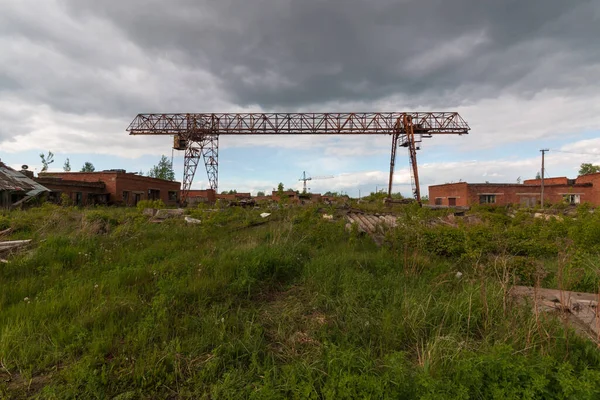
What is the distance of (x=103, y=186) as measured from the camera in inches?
Answer: 848

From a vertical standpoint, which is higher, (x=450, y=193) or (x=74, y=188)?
(x=450, y=193)

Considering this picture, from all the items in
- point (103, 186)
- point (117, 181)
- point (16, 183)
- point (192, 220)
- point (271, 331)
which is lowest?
point (271, 331)

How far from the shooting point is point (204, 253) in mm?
5242

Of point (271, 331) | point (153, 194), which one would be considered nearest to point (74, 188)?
point (153, 194)

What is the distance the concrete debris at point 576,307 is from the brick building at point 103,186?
2378 centimetres

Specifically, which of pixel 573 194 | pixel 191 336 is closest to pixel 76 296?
pixel 191 336

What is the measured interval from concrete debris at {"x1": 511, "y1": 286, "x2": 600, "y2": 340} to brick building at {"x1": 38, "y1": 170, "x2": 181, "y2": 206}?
78.0 feet

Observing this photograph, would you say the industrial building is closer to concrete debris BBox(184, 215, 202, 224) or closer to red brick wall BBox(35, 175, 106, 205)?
red brick wall BBox(35, 175, 106, 205)

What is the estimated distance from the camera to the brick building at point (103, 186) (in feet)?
60.5

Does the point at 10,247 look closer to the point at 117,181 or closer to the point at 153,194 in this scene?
the point at 117,181

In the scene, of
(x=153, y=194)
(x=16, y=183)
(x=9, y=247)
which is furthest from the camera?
(x=153, y=194)

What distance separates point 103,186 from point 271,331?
81.1 ft

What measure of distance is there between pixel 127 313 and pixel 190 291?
0.69 m

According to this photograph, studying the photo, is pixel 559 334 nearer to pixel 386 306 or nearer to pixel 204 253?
pixel 386 306
